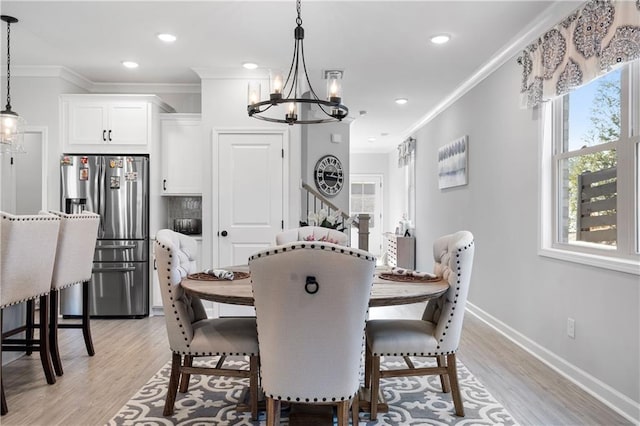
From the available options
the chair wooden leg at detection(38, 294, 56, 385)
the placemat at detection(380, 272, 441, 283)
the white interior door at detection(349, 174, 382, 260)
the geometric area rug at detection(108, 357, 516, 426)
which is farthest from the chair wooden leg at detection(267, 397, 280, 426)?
the white interior door at detection(349, 174, 382, 260)

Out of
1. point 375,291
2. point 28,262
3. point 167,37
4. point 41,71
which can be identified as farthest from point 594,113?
point 41,71

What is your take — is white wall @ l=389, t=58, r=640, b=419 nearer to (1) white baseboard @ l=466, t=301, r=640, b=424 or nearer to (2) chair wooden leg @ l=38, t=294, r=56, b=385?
(1) white baseboard @ l=466, t=301, r=640, b=424

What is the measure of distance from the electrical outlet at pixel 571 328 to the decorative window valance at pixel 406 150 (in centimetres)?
524

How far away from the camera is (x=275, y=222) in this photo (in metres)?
4.82

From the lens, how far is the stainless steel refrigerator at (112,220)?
480 centimetres

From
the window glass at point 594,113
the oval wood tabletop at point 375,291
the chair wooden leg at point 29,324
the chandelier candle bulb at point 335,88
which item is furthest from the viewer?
the chair wooden leg at point 29,324

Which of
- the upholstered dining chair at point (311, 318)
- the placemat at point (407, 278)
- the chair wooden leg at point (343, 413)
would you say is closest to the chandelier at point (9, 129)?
the upholstered dining chair at point (311, 318)

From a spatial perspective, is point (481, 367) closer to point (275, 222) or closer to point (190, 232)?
point (275, 222)

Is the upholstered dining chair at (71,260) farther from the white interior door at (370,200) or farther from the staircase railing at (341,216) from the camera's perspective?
the white interior door at (370,200)

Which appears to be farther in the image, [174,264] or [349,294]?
[174,264]

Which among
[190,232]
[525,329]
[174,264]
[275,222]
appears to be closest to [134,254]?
[190,232]

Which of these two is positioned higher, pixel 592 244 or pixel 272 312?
pixel 592 244

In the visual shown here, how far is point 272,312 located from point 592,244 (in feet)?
7.65

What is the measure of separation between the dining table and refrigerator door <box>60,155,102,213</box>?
2751 millimetres
